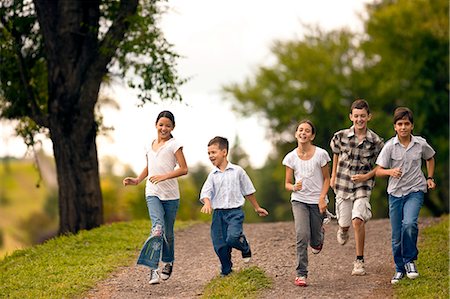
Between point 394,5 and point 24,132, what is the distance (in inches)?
971

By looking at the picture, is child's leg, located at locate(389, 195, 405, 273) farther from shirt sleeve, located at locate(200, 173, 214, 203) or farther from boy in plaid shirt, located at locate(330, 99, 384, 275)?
shirt sleeve, located at locate(200, 173, 214, 203)

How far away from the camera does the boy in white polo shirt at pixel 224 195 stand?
1138 centimetres

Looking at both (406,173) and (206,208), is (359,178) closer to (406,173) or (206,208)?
(406,173)

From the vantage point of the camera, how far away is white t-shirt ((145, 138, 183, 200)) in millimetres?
11617

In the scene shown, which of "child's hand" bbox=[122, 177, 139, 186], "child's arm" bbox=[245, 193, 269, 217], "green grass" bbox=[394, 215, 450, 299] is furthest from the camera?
"child's hand" bbox=[122, 177, 139, 186]

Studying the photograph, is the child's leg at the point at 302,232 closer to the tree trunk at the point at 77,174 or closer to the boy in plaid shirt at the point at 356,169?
the boy in plaid shirt at the point at 356,169

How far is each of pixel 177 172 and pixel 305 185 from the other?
5.57ft

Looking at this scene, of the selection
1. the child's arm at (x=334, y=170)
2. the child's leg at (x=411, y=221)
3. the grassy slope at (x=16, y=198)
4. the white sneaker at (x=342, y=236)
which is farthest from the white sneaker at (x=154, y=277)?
the grassy slope at (x=16, y=198)

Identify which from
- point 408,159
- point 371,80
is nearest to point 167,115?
point 408,159

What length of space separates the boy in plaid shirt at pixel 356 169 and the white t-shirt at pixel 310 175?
0.34 metres

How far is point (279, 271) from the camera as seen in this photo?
12.7 meters

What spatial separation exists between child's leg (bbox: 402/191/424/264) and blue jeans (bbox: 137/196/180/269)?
3.10 metres

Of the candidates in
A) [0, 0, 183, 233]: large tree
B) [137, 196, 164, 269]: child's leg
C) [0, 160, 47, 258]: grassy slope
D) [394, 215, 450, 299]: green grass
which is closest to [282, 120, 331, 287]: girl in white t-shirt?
[394, 215, 450, 299]: green grass

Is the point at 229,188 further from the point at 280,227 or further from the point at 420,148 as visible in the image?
the point at 280,227
